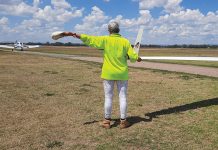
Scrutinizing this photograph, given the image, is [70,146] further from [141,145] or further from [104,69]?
[104,69]

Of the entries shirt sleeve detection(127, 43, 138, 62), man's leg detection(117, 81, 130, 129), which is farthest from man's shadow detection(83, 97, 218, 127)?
shirt sleeve detection(127, 43, 138, 62)

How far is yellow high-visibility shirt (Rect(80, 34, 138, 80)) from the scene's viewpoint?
8.08 m

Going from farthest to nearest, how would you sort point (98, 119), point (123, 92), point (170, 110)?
1. point (170, 110)
2. point (98, 119)
3. point (123, 92)

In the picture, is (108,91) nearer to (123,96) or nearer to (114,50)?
(123,96)

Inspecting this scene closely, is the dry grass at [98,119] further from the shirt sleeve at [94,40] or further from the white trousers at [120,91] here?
the shirt sleeve at [94,40]

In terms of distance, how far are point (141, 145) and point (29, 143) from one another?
2.29 m

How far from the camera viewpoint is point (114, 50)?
319 inches

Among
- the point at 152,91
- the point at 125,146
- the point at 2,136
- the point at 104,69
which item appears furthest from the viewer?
the point at 152,91

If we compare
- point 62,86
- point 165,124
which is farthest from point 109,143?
point 62,86

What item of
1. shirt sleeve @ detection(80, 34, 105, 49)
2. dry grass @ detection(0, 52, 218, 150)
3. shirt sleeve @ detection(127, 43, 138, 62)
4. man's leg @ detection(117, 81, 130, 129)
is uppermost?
shirt sleeve @ detection(80, 34, 105, 49)

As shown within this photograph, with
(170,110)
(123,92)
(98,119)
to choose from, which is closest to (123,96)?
(123,92)

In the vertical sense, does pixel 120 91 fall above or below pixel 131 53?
below

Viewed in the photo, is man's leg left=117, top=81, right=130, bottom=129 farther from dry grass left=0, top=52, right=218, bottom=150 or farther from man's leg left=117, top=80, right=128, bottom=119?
dry grass left=0, top=52, right=218, bottom=150

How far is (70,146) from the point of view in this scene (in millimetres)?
6992
